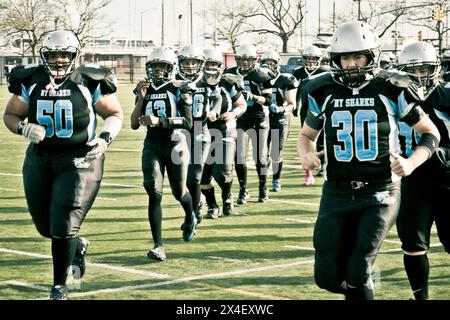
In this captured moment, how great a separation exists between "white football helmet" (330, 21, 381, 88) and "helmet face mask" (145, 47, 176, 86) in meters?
3.35

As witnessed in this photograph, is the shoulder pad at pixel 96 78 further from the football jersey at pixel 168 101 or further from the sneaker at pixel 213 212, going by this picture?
the sneaker at pixel 213 212

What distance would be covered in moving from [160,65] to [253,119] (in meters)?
3.66

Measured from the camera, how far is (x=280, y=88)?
13.3 m

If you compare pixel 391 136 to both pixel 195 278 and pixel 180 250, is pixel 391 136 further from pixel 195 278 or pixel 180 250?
pixel 180 250

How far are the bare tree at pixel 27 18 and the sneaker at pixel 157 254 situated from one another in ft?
172

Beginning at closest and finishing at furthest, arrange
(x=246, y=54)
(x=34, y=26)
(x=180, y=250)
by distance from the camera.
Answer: (x=180, y=250), (x=246, y=54), (x=34, y=26)

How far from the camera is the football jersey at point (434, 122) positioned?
6.27 m

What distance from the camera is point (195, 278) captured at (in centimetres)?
755

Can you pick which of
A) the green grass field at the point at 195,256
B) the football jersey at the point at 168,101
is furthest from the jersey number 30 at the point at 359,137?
the football jersey at the point at 168,101

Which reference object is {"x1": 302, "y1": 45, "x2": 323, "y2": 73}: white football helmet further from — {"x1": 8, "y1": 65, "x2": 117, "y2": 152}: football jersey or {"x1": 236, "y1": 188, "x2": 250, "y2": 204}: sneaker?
{"x1": 8, "y1": 65, "x2": 117, "y2": 152}: football jersey

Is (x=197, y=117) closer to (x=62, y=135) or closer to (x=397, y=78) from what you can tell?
(x=62, y=135)

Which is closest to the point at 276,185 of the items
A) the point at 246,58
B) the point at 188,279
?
the point at 246,58
